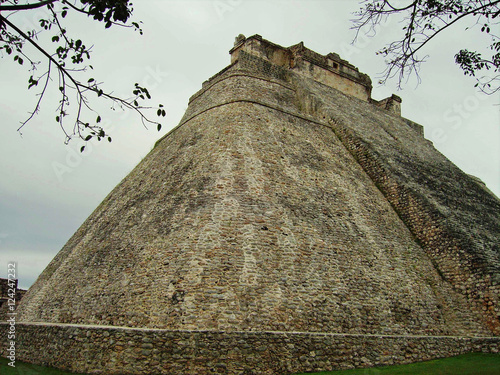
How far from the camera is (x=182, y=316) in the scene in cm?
713

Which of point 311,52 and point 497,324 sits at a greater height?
point 311,52

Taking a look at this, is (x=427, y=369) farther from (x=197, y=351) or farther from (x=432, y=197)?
(x=432, y=197)

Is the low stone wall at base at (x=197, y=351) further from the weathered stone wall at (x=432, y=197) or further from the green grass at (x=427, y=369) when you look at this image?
the weathered stone wall at (x=432, y=197)

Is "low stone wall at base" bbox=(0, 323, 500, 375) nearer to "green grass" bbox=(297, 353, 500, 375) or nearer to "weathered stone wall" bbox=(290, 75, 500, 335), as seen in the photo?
"green grass" bbox=(297, 353, 500, 375)

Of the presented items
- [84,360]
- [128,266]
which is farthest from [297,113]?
[84,360]

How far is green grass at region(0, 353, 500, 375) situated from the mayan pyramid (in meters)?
0.22

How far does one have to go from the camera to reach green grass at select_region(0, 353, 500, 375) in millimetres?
6863

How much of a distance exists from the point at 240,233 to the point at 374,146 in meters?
8.05

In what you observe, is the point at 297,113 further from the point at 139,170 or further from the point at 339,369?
the point at 339,369

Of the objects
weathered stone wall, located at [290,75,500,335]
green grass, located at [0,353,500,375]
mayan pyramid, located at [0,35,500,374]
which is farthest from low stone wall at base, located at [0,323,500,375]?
weathered stone wall, located at [290,75,500,335]

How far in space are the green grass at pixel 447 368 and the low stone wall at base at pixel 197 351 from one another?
0.81 ft

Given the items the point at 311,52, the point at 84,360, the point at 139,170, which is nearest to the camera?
the point at 84,360

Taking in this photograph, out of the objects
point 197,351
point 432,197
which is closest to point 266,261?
point 197,351

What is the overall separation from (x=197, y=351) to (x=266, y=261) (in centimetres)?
250
